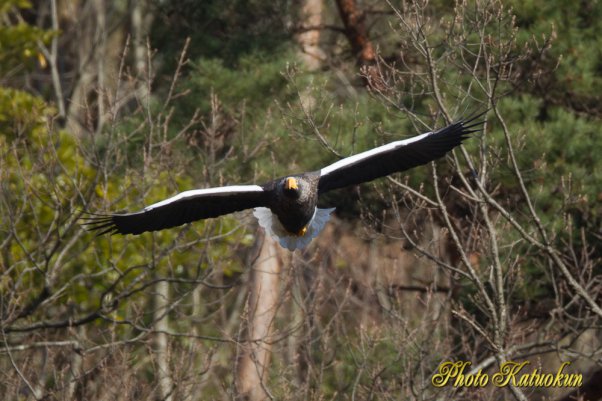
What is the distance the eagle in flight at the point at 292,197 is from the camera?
7.65 meters

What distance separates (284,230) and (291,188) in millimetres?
723

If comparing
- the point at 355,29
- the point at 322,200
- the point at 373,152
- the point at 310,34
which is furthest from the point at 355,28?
the point at 373,152

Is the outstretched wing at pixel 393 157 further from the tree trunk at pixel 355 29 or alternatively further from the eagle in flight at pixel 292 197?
the tree trunk at pixel 355 29

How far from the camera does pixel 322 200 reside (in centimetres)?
1177

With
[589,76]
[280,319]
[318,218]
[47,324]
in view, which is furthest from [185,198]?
[280,319]

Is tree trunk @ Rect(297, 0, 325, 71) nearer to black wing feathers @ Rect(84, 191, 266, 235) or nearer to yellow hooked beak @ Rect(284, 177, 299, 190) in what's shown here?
black wing feathers @ Rect(84, 191, 266, 235)

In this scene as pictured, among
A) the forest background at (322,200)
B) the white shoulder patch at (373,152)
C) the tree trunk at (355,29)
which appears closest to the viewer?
the white shoulder patch at (373,152)

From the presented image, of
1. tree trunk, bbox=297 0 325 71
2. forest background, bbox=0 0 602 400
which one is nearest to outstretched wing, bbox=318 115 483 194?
forest background, bbox=0 0 602 400

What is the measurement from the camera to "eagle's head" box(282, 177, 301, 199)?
25.2 feet

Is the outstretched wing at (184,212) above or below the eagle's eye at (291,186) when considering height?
above

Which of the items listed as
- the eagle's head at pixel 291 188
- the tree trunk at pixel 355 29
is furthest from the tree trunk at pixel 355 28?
the eagle's head at pixel 291 188

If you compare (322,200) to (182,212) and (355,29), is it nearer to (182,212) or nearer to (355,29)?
(355,29)

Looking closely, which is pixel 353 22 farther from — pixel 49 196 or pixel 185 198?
pixel 185 198

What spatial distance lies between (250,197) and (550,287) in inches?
147
